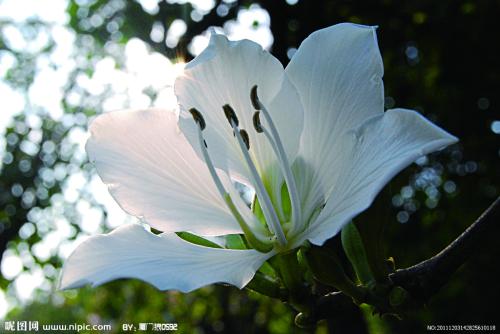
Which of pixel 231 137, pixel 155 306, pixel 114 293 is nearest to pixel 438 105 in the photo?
pixel 231 137

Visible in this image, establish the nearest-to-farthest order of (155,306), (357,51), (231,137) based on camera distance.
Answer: (357,51), (231,137), (155,306)

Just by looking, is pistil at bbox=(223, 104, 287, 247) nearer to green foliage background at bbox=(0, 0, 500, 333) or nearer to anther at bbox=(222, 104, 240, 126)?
anther at bbox=(222, 104, 240, 126)

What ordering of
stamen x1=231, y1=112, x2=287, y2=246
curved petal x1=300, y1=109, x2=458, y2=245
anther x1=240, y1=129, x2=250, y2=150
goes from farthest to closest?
anther x1=240, y1=129, x2=250, y2=150 → stamen x1=231, y1=112, x2=287, y2=246 → curved petal x1=300, y1=109, x2=458, y2=245

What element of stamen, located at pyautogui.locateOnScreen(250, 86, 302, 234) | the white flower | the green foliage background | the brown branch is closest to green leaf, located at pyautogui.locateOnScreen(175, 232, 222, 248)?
the white flower

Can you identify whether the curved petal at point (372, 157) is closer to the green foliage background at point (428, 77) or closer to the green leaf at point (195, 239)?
the green leaf at point (195, 239)

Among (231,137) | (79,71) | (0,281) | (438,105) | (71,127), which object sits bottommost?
(0,281)

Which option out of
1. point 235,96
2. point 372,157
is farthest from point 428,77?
point 372,157

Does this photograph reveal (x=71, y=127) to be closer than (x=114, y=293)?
Yes

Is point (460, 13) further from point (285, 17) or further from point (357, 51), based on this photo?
point (357, 51)
